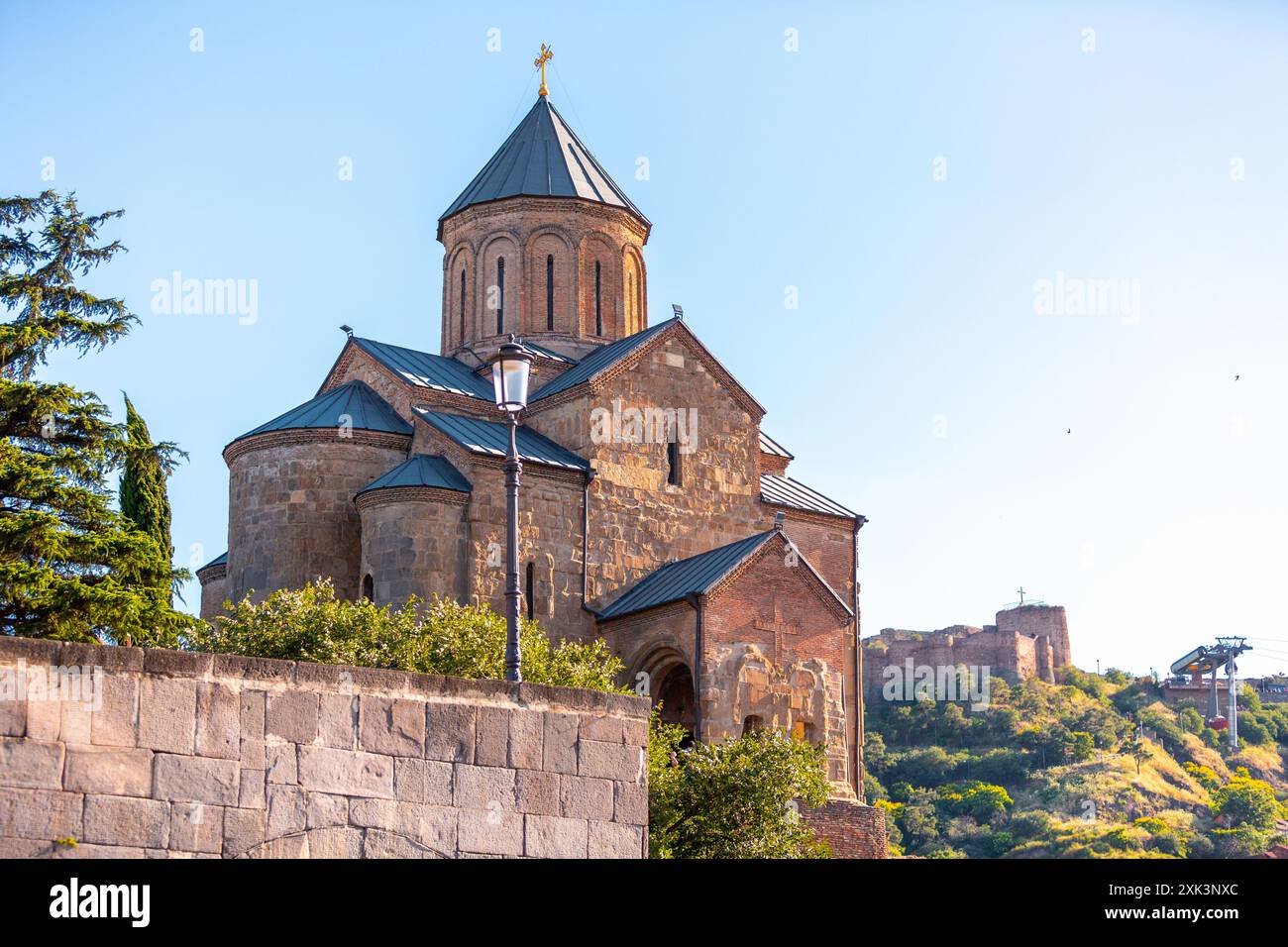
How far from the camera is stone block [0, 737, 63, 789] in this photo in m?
9.03

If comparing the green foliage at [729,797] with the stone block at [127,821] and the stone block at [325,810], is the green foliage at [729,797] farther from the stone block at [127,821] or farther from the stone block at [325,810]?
the stone block at [127,821]

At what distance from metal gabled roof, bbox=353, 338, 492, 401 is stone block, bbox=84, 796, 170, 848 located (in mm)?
18300

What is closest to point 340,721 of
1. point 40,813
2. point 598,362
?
point 40,813

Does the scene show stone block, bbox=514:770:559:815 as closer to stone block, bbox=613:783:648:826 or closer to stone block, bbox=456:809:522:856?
stone block, bbox=456:809:522:856

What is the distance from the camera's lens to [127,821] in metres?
9.35

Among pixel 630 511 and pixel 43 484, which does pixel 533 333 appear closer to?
pixel 630 511

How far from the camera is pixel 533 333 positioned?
3059 cm

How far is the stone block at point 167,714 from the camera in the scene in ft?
31.2

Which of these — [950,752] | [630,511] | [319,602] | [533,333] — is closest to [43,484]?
[319,602]

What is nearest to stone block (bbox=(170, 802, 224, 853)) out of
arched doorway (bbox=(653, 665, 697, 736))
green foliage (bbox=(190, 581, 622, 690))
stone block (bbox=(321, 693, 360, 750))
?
stone block (bbox=(321, 693, 360, 750))

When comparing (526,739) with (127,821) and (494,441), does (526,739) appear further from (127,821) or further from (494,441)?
(494,441)

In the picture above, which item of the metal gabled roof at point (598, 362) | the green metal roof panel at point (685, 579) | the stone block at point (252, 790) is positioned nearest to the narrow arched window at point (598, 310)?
the metal gabled roof at point (598, 362)

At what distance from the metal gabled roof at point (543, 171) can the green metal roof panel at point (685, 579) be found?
8339mm

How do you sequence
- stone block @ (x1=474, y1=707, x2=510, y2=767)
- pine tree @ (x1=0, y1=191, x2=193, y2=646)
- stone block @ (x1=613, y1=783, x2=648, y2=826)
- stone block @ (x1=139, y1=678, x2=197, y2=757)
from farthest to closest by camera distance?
1. pine tree @ (x1=0, y1=191, x2=193, y2=646)
2. stone block @ (x1=613, y1=783, x2=648, y2=826)
3. stone block @ (x1=474, y1=707, x2=510, y2=767)
4. stone block @ (x1=139, y1=678, x2=197, y2=757)
